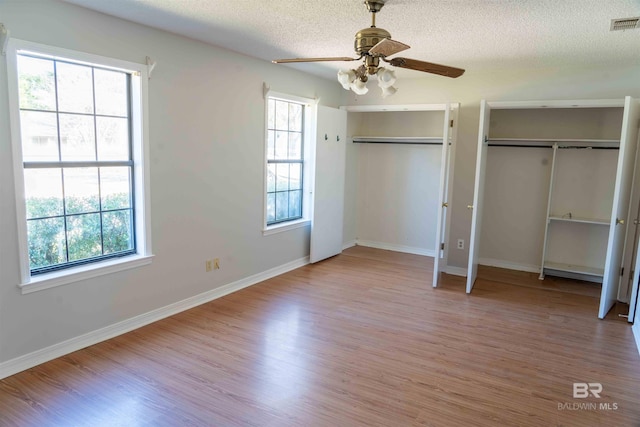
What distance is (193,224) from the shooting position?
3.96 m

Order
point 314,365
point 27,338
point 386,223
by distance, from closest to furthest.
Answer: point 27,338, point 314,365, point 386,223

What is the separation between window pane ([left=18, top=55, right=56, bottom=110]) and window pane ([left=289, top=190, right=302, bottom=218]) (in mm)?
2999

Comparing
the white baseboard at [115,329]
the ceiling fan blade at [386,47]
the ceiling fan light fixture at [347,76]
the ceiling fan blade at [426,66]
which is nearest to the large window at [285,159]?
the white baseboard at [115,329]

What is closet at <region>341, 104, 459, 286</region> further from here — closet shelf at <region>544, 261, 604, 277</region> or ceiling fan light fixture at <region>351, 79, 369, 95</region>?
ceiling fan light fixture at <region>351, 79, 369, 95</region>

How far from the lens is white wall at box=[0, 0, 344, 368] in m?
2.72

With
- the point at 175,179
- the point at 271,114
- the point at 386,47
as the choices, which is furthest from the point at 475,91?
the point at 175,179

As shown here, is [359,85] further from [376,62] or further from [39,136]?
[39,136]

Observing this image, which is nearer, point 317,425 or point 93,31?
point 317,425

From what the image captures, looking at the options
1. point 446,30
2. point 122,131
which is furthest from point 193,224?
point 446,30

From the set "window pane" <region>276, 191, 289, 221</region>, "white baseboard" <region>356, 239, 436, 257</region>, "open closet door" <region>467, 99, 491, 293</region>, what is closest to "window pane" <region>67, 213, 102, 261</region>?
"window pane" <region>276, 191, 289, 221</region>

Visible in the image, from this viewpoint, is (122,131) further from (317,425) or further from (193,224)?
(317,425)

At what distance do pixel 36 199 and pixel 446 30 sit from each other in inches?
129

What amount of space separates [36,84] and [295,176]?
10.2ft

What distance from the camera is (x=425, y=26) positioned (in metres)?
3.19
